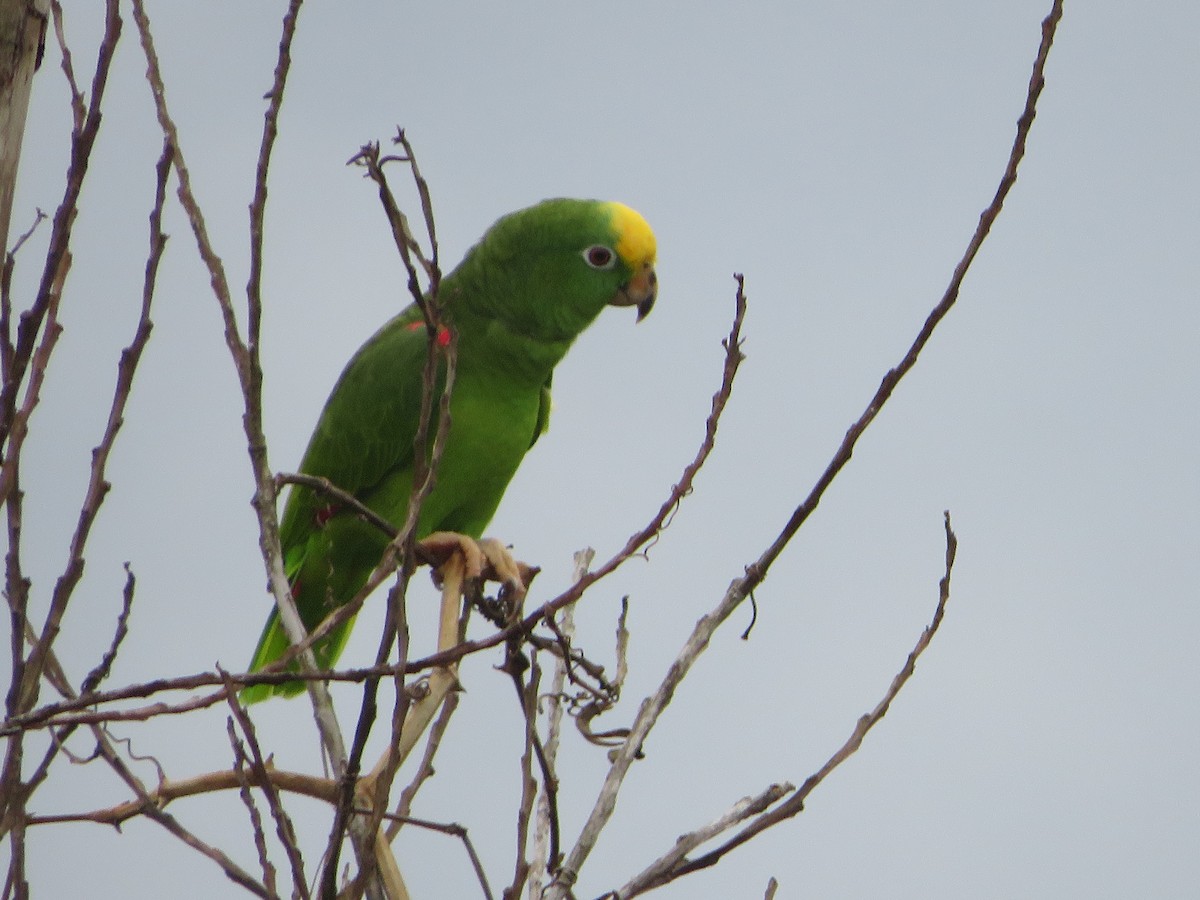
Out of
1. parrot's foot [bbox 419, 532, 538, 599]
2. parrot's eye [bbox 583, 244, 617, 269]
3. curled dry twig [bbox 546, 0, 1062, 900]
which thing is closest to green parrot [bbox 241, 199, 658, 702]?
parrot's eye [bbox 583, 244, 617, 269]

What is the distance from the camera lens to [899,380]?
6.14ft

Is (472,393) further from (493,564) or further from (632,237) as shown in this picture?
(493,564)

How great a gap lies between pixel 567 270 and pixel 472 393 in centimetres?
55

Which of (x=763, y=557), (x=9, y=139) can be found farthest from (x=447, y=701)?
(x=9, y=139)

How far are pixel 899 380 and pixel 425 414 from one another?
70 centimetres

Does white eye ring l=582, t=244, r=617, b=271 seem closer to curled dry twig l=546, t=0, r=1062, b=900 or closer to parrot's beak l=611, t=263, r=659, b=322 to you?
parrot's beak l=611, t=263, r=659, b=322

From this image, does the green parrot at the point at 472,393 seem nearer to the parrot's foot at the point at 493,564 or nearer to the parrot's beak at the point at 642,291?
the parrot's beak at the point at 642,291

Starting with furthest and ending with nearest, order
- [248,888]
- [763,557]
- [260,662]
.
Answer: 1. [260,662]
2. [763,557]
3. [248,888]

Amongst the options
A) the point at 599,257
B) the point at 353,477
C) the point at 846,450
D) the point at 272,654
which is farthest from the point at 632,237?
the point at 846,450

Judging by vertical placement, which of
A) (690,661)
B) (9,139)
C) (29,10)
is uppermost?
(29,10)

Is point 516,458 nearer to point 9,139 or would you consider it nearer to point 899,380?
point 899,380

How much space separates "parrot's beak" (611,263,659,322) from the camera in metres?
4.23

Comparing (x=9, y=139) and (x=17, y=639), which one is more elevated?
(x=9, y=139)

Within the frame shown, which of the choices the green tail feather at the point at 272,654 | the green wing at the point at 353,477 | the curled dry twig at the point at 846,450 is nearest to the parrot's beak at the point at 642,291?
the green wing at the point at 353,477
